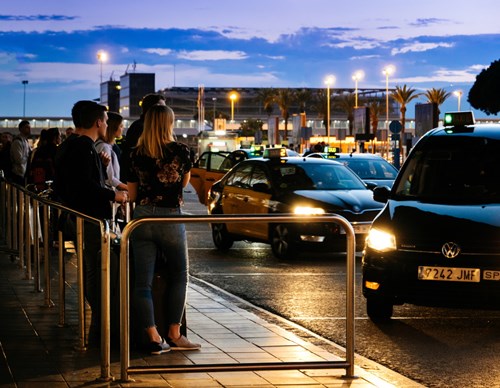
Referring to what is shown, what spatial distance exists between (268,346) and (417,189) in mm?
3512

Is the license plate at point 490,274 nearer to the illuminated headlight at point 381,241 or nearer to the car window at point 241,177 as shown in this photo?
the illuminated headlight at point 381,241

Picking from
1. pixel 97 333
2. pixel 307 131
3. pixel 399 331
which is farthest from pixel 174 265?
pixel 307 131

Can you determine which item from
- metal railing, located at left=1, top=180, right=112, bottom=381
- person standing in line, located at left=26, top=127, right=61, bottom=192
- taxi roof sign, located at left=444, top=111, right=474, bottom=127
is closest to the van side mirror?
taxi roof sign, located at left=444, top=111, right=474, bottom=127

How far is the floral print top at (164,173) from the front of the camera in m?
8.91

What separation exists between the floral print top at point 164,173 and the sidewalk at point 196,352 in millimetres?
1139

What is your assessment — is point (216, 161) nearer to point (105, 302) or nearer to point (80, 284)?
point (80, 284)

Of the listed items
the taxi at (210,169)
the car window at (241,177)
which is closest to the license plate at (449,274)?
the car window at (241,177)

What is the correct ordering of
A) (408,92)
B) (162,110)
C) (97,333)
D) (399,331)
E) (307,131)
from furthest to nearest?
(408,92) < (307,131) < (399,331) < (97,333) < (162,110)

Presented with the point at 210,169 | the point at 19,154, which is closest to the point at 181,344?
the point at 19,154

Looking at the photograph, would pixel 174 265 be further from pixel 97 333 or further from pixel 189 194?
pixel 189 194

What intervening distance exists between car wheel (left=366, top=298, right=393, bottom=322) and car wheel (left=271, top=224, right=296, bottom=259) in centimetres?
642

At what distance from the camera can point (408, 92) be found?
113m

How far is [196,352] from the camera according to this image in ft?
29.4

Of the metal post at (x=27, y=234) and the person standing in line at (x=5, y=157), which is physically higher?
the person standing in line at (x=5, y=157)
